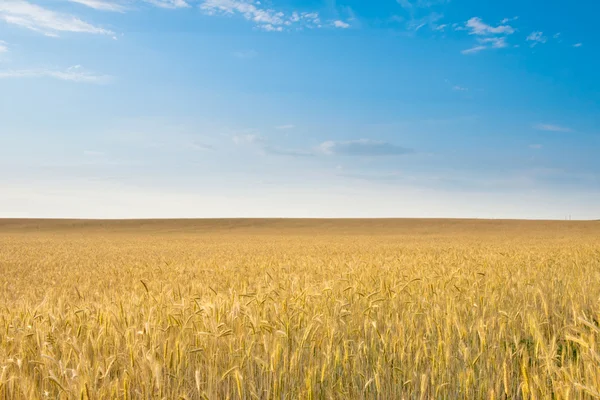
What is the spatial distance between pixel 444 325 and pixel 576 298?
245 cm

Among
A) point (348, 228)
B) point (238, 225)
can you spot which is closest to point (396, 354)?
point (348, 228)

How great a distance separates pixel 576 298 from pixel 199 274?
25.0 feet

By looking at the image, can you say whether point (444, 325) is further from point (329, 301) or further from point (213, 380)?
point (213, 380)

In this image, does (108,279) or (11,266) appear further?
(11,266)

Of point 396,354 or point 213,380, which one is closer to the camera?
point 213,380

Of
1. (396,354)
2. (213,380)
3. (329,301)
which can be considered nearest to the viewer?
(213,380)

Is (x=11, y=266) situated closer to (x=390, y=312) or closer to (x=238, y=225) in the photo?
(x=390, y=312)

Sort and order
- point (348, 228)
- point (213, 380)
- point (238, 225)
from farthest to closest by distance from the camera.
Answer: point (238, 225) → point (348, 228) → point (213, 380)

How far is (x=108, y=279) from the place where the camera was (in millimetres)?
10242

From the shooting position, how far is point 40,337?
12.1ft

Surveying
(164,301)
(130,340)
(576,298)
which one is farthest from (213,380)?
(576,298)

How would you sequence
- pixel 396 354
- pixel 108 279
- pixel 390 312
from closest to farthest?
pixel 396 354
pixel 390 312
pixel 108 279

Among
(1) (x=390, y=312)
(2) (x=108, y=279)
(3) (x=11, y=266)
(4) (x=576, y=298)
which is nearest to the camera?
(1) (x=390, y=312)

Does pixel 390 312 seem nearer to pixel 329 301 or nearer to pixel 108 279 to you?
pixel 329 301
